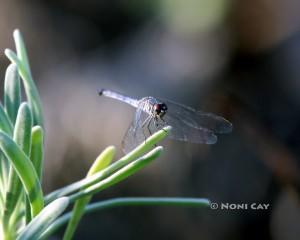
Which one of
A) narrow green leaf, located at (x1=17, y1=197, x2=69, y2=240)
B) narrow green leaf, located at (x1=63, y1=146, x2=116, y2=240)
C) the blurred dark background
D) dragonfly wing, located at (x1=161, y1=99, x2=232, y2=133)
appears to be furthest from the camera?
the blurred dark background

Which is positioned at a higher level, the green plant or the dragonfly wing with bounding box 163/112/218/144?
the dragonfly wing with bounding box 163/112/218/144

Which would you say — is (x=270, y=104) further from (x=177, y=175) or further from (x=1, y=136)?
(x=1, y=136)

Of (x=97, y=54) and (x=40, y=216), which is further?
(x=97, y=54)

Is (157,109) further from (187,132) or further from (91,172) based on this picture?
(91,172)

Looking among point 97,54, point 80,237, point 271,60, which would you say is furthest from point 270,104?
point 80,237

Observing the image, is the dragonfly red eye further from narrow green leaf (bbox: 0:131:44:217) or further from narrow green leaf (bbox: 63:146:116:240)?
narrow green leaf (bbox: 0:131:44:217)

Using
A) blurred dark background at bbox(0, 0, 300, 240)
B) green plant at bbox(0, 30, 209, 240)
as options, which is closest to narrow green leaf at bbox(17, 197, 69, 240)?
green plant at bbox(0, 30, 209, 240)
